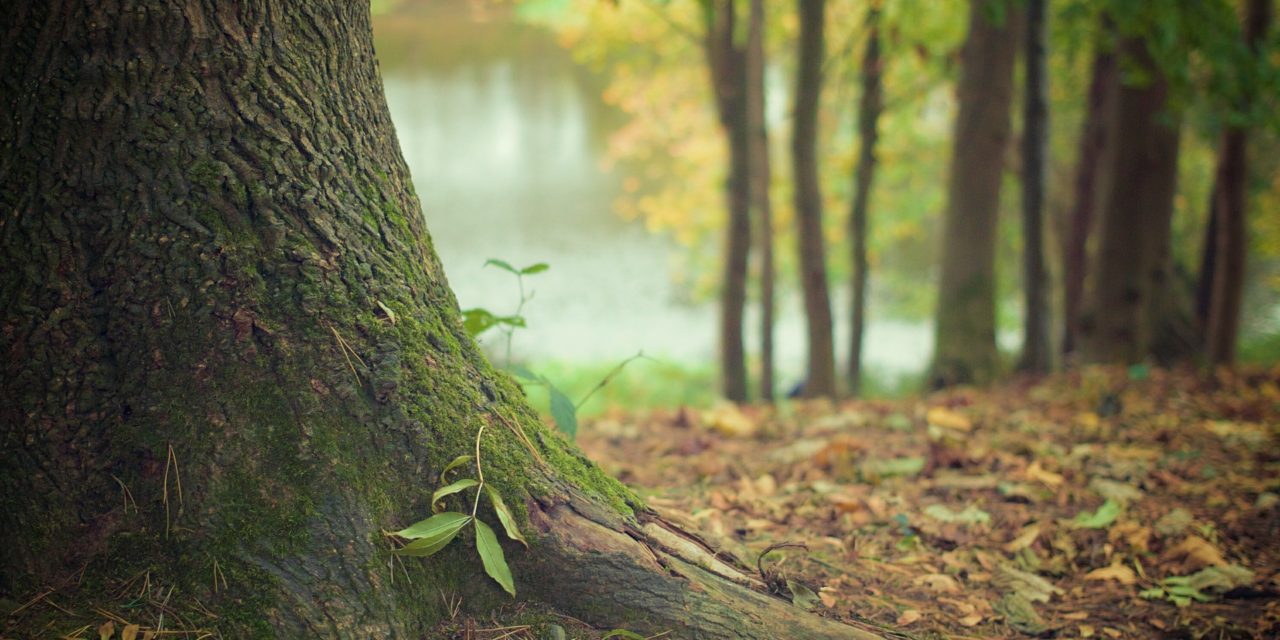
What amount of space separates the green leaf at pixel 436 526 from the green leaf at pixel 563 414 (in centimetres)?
52

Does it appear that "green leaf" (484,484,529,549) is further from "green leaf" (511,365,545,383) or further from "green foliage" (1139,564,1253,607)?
"green foliage" (1139,564,1253,607)

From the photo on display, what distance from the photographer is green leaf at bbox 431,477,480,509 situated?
5.57 ft

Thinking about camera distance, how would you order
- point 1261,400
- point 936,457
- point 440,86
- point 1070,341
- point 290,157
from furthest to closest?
point 440,86, point 1070,341, point 1261,400, point 936,457, point 290,157

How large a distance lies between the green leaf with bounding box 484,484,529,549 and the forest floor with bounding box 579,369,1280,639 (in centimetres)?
48

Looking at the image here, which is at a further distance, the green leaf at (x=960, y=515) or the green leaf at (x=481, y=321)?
the green leaf at (x=960, y=515)

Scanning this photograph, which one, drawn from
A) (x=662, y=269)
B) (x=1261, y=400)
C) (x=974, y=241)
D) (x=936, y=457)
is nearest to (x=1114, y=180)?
(x=974, y=241)

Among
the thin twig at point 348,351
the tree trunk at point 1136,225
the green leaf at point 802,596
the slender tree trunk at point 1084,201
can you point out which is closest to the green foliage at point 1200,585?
the green leaf at point 802,596

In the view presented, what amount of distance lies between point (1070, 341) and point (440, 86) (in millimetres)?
11840

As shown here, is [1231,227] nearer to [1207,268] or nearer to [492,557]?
[1207,268]

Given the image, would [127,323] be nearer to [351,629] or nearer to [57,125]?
[57,125]

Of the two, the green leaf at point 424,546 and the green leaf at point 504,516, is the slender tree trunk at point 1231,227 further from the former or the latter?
the green leaf at point 424,546

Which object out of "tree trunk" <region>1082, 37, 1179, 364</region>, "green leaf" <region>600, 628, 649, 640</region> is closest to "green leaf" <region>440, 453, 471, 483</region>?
"green leaf" <region>600, 628, 649, 640</region>

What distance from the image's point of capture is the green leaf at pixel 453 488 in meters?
1.70

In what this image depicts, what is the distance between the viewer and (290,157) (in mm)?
1718
